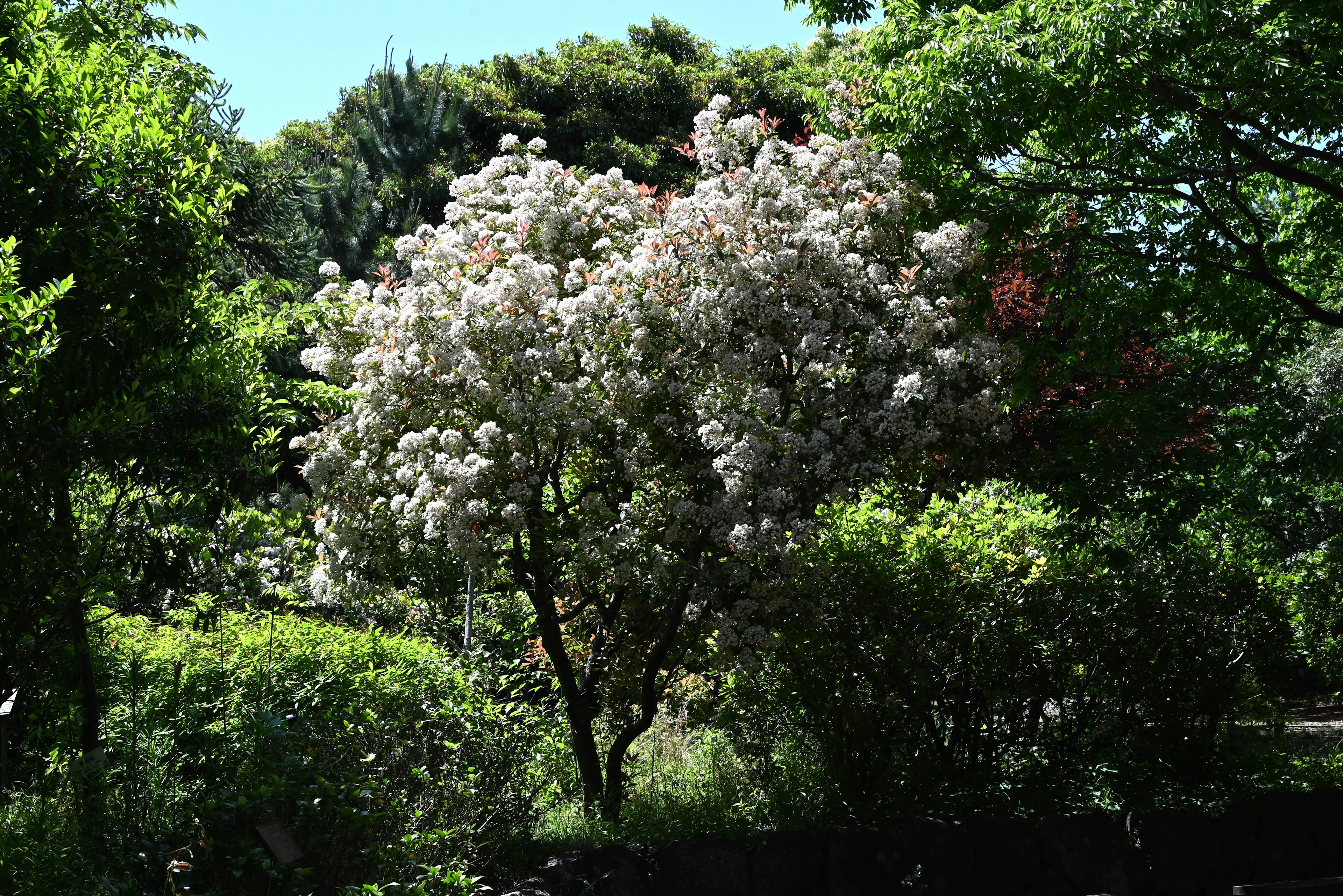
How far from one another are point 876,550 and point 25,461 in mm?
4509

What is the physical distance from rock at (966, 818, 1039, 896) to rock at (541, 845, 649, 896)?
1.93m

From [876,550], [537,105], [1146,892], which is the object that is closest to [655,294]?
[876,550]

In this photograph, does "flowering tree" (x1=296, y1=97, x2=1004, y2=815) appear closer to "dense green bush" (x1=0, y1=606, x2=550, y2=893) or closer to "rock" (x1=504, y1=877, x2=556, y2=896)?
"dense green bush" (x1=0, y1=606, x2=550, y2=893)

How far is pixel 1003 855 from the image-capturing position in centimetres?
582

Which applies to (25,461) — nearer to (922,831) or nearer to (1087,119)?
(922,831)

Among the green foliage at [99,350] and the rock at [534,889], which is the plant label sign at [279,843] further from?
the green foliage at [99,350]

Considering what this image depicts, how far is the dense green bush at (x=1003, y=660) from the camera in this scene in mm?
6176

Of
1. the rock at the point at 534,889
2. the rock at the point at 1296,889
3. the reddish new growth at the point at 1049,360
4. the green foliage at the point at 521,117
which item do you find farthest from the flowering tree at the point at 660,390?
the green foliage at the point at 521,117

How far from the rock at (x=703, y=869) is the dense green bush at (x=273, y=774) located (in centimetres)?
74

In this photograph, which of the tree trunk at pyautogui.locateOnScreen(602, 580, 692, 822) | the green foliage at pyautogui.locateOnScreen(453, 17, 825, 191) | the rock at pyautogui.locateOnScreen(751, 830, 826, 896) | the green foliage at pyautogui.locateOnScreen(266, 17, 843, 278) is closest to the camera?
the rock at pyautogui.locateOnScreen(751, 830, 826, 896)

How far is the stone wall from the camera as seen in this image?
17.4 ft

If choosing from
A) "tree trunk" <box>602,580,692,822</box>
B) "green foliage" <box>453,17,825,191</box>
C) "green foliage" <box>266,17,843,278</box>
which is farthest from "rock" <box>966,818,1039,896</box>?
"green foliage" <box>453,17,825,191</box>

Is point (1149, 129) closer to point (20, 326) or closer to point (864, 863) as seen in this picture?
point (864, 863)

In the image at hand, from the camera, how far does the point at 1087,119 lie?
21.6 feet
